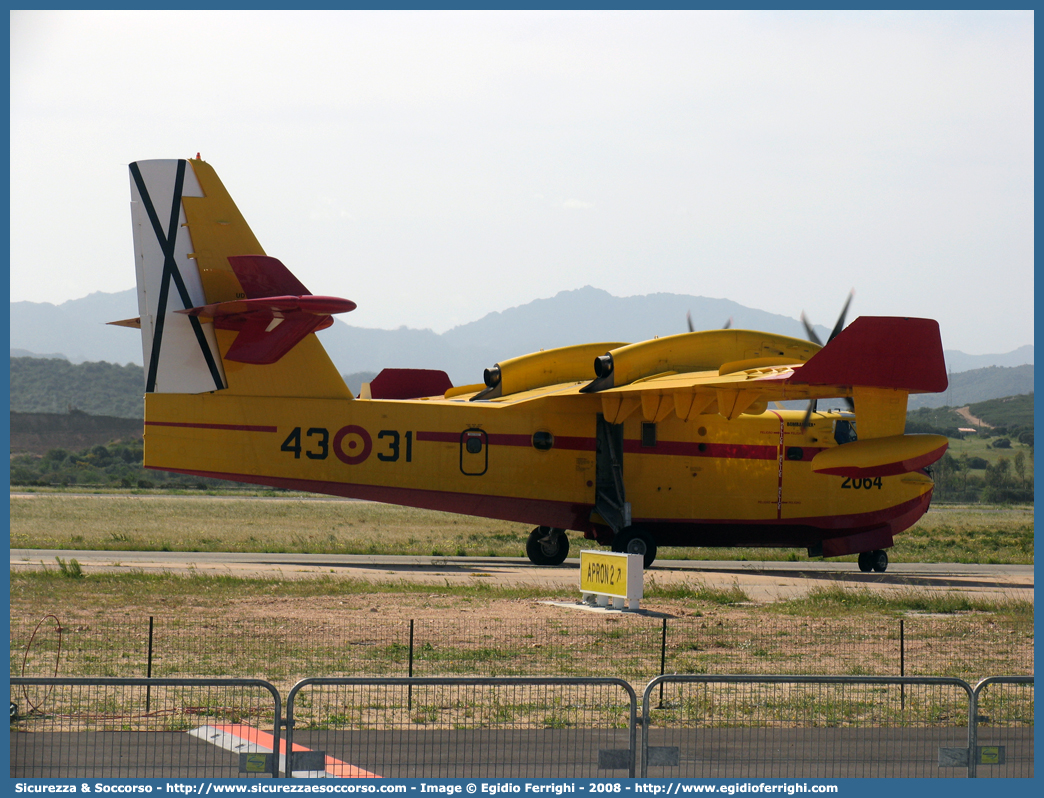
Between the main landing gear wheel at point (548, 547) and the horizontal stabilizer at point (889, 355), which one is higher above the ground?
the horizontal stabilizer at point (889, 355)

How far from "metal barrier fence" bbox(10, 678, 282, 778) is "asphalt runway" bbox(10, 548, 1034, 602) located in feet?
36.5

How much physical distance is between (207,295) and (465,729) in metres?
15.6

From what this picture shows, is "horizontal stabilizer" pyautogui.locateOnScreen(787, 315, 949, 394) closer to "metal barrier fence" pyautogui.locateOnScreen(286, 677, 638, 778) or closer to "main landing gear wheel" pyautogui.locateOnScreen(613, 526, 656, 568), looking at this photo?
"metal barrier fence" pyautogui.locateOnScreen(286, 677, 638, 778)

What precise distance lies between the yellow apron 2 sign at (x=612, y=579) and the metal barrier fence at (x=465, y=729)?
6013mm

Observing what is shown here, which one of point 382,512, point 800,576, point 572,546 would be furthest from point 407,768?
point 382,512

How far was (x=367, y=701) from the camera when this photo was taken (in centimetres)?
1384

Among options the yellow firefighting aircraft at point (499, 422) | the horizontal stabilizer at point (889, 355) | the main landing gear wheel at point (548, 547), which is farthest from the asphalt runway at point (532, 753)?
the main landing gear wheel at point (548, 547)

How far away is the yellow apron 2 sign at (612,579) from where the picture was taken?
2064cm

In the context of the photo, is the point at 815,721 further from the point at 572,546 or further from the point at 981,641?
the point at 572,546

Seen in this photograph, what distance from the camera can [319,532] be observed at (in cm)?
4297

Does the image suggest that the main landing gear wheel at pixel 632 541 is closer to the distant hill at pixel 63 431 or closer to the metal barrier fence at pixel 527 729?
the metal barrier fence at pixel 527 729

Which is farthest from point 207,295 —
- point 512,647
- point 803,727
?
point 803,727

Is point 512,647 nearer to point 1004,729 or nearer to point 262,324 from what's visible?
point 1004,729

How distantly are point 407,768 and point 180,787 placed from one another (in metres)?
2.46
